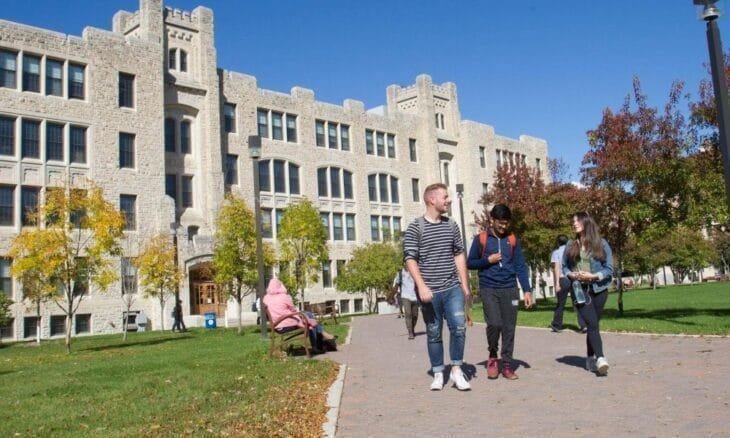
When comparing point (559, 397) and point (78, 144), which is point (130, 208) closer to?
point (78, 144)

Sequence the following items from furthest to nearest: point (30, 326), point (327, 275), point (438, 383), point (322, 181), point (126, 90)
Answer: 1. point (322, 181)
2. point (327, 275)
3. point (126, 90)
4. point (30, 326)
5. point (438, 383)

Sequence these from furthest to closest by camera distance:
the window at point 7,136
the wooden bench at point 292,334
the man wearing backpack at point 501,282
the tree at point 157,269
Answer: the window at point 7,136 → the tree at point 157,269 → the wooden bench at point 292,334 → the man wearing backpack at point 501,282

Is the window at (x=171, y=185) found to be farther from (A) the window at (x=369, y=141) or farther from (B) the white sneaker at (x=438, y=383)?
(B) the white sneaker at (x=438, y=383)

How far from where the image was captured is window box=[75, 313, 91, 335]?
31391 mm

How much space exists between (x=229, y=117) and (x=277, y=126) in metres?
3.66

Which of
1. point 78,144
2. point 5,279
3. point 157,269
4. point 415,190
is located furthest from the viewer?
point 415,190

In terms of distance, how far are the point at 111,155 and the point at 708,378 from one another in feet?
103

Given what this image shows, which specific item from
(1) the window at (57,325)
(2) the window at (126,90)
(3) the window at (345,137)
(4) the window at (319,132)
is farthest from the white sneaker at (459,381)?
(3) the window at (345,137)

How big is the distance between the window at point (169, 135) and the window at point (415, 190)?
66.7 ft

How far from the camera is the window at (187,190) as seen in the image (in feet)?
125

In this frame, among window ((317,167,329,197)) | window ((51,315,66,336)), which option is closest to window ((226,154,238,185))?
window ((317,167,329,197))

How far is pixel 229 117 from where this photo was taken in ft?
136

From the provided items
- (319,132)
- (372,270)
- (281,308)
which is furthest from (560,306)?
(319,132)

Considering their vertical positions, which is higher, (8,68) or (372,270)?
(8,68)
